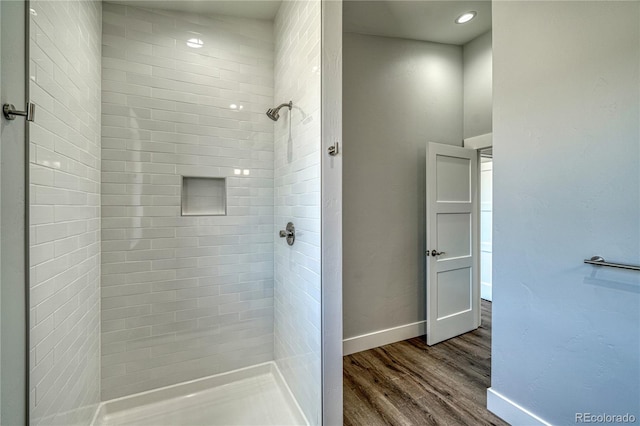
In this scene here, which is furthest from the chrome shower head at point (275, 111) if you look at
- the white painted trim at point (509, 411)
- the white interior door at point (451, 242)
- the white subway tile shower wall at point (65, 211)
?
the white painted trim at point (509, 411)

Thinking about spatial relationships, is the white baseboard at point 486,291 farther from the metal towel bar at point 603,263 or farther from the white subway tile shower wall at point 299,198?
the white subway tile shower wall at point 299,198

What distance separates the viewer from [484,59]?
268 centimetres

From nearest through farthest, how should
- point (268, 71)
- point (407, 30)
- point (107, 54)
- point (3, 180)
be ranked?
point (3, 180), point (107, 54), point (268, 71), point (407, 30)

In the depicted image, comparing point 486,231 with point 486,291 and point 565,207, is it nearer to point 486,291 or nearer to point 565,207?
point 486,291

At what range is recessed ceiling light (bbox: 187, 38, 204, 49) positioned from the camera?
1.89m

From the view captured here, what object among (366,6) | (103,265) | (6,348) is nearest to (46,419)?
(6,348)

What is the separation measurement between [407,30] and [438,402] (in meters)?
3.13

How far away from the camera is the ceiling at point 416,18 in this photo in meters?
2.19

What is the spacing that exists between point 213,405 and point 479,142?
Answer: 10.8ft

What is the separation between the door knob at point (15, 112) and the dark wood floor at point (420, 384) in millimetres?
2114

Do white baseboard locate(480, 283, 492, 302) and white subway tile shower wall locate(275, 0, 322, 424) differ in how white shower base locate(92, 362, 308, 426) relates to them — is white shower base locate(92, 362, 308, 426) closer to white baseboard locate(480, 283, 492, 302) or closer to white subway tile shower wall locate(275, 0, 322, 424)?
white subway tile shower wall locate(275, 0, 322, 424)

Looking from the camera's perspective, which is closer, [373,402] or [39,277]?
[39,277]

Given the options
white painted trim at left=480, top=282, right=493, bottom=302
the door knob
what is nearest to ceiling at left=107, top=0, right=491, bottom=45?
the door knob

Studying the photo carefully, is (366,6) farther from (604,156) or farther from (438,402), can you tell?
(438,402)
